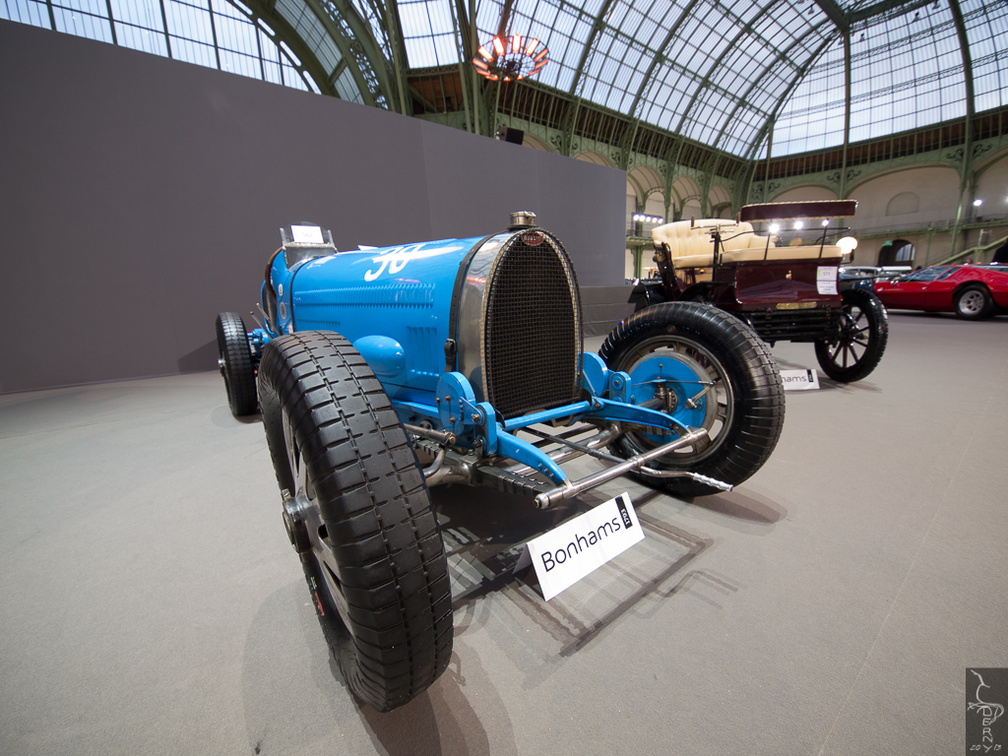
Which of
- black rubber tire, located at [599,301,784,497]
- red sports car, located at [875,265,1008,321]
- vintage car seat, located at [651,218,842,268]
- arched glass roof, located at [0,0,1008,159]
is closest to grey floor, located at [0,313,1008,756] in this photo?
black rubber tire, located at [599,301,784,497]

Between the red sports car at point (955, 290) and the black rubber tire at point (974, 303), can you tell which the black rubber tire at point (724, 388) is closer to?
the red sports car at point (955, 290)

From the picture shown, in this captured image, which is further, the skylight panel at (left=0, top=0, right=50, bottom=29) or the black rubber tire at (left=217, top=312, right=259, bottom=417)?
the skylight panel at (left=0, top=0, right=50, bottom=29)

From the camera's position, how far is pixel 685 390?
2135mm

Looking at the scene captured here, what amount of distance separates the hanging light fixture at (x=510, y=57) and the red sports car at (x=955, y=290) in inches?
459

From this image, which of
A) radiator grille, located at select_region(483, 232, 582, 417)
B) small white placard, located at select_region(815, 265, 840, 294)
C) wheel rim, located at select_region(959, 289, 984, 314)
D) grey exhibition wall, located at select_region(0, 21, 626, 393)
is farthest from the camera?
wheel rim, located at select_region(959, 289, 984, 314)

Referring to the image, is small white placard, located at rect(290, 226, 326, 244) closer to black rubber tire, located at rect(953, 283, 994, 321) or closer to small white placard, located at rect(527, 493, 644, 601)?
small white placard, located at rect(527, 493, 644, 601)

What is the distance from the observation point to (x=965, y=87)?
76.0ft

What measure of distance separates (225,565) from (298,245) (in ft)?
7.85

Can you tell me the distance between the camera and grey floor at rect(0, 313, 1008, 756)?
3.46 ft

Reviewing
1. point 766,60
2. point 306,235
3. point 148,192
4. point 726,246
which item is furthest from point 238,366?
point 766,60

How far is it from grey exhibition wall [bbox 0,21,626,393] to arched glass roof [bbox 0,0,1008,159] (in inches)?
435

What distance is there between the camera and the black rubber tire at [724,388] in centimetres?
190

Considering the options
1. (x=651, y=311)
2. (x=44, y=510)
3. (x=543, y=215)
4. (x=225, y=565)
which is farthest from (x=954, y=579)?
(x=543, y=215)

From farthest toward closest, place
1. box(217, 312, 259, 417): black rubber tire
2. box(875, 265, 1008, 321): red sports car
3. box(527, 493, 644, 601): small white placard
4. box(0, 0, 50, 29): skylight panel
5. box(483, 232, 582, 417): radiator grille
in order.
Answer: box(0, 0, 50, 29): skylight panel → box(875, 265, 1008, 321): red sports car → box(217, 312, 259, 417): black rubber tire → box(483, 232, 582, 417): radiator grille → box(527, 493, 644, 601): small white placard
